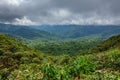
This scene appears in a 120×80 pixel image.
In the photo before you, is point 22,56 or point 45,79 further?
point 22,56

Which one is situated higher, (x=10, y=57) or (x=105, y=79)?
(x=105, y=79)

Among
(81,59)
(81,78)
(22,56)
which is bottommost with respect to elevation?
(22,56)

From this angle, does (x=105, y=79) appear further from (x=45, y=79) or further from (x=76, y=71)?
(x=45, y=79)

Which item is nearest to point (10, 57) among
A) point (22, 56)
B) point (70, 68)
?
point (22, 56)

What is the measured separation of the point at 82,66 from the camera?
1468 inches

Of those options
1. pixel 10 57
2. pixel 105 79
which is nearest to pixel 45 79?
pixel 105 79

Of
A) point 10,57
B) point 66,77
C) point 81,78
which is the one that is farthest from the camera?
point 10,57

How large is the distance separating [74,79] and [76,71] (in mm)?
1981

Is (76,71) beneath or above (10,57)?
above

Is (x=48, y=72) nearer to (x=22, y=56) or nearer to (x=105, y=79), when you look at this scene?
(x=105, y=79)

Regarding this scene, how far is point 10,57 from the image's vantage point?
562ft

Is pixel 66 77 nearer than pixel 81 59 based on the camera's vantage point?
Yes

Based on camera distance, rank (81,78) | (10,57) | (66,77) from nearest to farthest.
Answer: (66,77) → (81,78) → (10,57)

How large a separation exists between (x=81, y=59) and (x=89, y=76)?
122 inches
